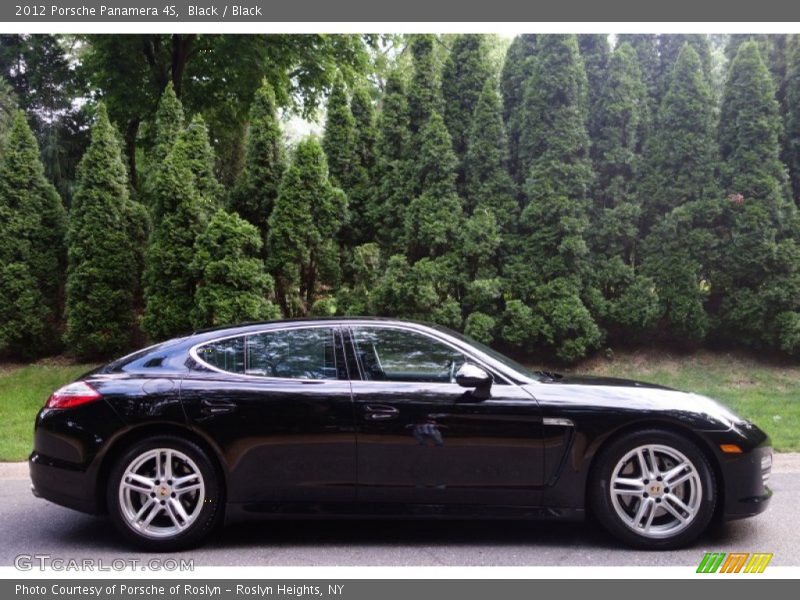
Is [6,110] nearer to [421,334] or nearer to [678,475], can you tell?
[421,334]

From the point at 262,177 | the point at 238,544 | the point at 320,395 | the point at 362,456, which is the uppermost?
the point at 262,177

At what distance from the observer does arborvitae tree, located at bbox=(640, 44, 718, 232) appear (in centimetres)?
952

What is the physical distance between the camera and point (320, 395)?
4051mm

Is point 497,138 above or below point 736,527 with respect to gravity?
above

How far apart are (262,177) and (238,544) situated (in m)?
6.96

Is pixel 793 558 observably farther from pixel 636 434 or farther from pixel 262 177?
pixel 262 177

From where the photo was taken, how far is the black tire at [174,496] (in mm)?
3953

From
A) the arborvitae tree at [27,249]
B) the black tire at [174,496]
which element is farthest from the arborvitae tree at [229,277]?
the black tire at [174,496]

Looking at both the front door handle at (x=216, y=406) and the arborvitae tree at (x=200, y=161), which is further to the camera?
the arborvitae tree at (x=200, y=161)

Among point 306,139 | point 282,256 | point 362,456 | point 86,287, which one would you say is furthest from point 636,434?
point 86,287

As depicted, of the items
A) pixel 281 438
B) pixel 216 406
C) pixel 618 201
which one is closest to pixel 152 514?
pixel 216 406

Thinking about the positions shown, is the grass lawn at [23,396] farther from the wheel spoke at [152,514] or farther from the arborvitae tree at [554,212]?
the arborvitae tree at [554,212]

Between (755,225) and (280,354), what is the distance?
772 centimetres

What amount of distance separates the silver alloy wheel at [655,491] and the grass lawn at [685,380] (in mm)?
3613
